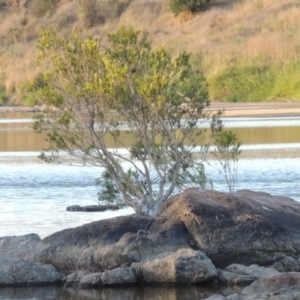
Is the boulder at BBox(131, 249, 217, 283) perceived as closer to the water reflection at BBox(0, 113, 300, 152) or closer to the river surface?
the river surface

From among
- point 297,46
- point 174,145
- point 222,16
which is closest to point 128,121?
point 174,145

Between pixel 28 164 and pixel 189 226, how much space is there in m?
12.9

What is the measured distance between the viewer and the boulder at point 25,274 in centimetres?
1184

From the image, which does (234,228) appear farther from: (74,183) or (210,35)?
(210,35)

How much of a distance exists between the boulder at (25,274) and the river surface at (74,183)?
0.47 ft

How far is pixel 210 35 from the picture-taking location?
5309 centimetres

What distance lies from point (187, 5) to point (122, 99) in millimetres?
47709

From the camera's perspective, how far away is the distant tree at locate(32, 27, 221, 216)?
13.5 m

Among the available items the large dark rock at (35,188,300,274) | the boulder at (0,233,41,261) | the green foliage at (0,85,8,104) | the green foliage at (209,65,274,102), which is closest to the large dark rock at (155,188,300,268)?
the large dark rock at (35,188,300,274)

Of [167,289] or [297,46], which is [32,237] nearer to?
[167,289]

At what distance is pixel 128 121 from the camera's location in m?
13.9

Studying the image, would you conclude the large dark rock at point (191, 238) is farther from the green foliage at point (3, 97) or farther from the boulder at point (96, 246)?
the green foliage at point (3, 97)

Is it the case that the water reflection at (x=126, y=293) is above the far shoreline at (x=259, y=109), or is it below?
above

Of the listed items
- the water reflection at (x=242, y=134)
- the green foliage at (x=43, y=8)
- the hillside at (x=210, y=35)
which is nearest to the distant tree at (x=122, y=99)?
the water reflection at (x=242, y=134)
